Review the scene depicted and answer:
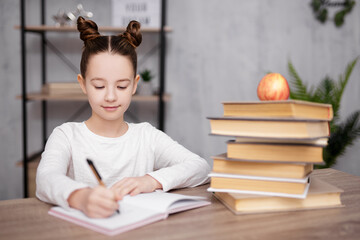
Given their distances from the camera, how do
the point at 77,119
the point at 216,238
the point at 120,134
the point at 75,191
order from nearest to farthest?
the point at 216,238 → the point at 75,191 → the point at 120,134 → the point at 77,119

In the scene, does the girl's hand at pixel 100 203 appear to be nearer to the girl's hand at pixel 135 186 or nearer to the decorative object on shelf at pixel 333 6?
the girl's hand at pixel 135 186

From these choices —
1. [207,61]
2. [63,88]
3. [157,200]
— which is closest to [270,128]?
[157,200]

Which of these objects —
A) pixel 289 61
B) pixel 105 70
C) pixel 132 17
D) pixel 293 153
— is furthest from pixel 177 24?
pixel 293 153

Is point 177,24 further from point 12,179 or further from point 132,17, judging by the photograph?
point 12,179

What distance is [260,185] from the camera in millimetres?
840

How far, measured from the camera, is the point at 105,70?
1.02m

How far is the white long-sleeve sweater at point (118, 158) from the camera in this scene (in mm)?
991

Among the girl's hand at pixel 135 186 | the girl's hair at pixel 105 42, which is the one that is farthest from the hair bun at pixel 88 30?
the girl's hand at pixel 135 186

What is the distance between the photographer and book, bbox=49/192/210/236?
69cm

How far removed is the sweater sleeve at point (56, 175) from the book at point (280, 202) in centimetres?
33

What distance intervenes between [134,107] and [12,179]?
1.08m

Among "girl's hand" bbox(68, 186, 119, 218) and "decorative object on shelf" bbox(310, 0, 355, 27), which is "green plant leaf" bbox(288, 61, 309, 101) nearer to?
"decorative object on shelf" bbox(310, 0, 355, 27)

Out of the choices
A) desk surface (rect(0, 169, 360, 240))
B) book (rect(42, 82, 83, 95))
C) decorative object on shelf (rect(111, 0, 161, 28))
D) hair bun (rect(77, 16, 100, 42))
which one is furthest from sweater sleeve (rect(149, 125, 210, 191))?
decorative object on shelf (rect(111, 0, 161, 28))

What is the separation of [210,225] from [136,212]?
150 millimetres
